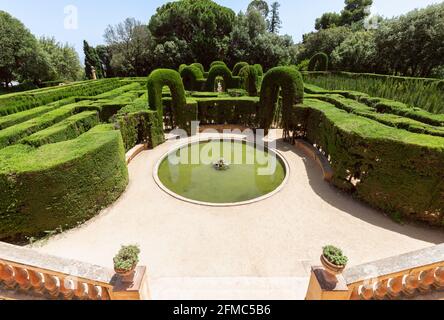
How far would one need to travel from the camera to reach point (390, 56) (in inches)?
1112

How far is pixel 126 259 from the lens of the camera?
367 cm

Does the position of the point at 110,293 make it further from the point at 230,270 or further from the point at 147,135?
the point at 147,135

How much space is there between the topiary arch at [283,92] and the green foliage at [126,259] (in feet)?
38.4

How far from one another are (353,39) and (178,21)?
3121 cm

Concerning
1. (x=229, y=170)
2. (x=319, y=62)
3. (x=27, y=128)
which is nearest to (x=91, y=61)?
(x=319, y=62)

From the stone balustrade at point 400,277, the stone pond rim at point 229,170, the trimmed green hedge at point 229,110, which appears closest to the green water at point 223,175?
the stone pond rim at point 229,170

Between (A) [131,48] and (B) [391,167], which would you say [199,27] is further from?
(B) [391,167]

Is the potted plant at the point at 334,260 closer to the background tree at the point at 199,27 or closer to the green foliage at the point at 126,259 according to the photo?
the green foliage at the point at 126,259

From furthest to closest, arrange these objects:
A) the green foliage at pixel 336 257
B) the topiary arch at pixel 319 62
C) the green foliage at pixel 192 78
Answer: the topiary arch at pixel 319 62, the green foliage at pixel 192 78, the green foliage at pixel 336 257

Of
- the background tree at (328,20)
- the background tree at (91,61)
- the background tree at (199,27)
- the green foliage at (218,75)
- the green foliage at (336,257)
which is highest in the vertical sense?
the background tree at (328,20)

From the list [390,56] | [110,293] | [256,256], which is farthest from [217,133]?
[390,56]

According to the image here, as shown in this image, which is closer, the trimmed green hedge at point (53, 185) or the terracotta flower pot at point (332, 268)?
the terracotta flower pot at point (332, 268)

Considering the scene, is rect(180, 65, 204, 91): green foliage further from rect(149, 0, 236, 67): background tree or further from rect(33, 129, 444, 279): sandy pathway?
rect(149, 0, 236, 67): background tree

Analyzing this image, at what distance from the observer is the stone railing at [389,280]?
3641mm
